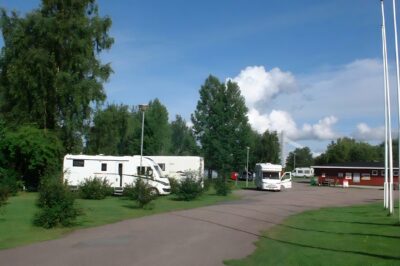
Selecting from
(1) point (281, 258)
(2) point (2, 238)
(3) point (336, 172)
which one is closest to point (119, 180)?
(2) point (2, 238)

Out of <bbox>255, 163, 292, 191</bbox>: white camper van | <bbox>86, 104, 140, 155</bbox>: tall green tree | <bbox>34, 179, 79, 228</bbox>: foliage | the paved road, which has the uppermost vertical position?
<bbox>86, 104, 140, 155</bbox>: tall green tree

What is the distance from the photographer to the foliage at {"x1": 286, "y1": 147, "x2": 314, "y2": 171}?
155425 mm

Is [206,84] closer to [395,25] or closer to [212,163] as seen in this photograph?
[212,163]

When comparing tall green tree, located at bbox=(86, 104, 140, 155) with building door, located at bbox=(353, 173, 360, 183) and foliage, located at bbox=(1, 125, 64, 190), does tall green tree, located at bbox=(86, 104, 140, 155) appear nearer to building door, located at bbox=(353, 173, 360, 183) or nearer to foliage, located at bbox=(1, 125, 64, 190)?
foliage, located at bbox=(1, 125, 64, 190)

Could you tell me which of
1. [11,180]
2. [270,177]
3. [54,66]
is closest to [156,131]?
[270,177]

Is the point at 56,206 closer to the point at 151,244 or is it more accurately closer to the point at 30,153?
the point at 151,244

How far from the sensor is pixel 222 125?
73.6m

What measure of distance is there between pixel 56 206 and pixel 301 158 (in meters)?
150

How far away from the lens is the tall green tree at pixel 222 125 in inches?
2864

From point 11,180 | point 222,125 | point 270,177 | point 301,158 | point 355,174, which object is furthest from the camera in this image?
point 301,158

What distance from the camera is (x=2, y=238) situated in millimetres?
12781

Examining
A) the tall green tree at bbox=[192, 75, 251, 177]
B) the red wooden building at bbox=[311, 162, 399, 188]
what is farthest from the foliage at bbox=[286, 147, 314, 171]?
the tall green tree at bbox=[192, 75, 251, 177]

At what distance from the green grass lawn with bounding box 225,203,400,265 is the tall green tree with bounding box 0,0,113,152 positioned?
23.5 meters

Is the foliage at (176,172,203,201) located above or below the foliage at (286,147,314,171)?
below
